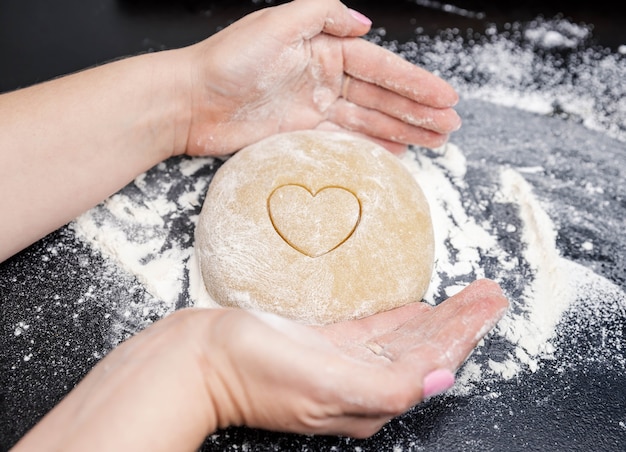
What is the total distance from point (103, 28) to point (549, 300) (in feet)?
5.83

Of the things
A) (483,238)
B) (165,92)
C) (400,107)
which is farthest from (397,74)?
(165,92)

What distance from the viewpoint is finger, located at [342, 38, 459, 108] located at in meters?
1.61

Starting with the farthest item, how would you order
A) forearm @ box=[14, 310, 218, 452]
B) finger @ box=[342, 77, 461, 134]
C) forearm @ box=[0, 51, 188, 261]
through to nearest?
finger @ box=[342, 77, 461, 134]
forearm @ box=[0, 51, 188, 261]
forearm @ box=[14, 310, 218, 452]

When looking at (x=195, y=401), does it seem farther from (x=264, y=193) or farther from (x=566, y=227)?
(x=566, y=227)

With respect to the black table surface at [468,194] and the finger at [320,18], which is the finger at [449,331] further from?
the finger at [320,18]

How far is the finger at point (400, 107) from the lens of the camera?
165 centimetres

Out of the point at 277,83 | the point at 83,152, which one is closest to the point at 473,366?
the point at 277,83

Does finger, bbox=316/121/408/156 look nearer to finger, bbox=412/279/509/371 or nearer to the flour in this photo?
the flour

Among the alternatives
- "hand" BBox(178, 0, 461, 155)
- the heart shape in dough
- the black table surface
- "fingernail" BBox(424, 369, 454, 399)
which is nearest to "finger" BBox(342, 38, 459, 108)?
"hand" BBox(178, 0, 461, 155)

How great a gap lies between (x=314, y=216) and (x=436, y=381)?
49cm

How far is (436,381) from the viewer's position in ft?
3.37

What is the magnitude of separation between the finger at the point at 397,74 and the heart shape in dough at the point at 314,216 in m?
0.41

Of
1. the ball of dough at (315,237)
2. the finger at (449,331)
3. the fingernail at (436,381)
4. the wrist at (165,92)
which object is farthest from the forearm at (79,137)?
the fingernail at (436,381)

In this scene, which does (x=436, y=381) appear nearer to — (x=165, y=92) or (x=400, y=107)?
(x=400, y=107)
